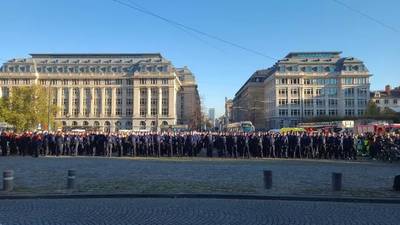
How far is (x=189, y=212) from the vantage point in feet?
35.8

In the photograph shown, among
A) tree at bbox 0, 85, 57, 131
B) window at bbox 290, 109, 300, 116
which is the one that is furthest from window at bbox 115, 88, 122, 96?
tree at bbox 0, 85, 57, 131

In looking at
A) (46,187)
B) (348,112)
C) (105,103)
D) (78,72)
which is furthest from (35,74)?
(46,187)

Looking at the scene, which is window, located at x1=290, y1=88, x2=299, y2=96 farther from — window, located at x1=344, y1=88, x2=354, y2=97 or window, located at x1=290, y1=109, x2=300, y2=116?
window, located at x1=344, y1=88, x2=354, y2=97

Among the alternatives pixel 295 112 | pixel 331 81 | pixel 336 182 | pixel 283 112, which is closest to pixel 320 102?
pixel 331 81

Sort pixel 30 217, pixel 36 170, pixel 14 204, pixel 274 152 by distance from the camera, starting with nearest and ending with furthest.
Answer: pixel 30 217
pixel 14 204
pixel 36 170
pixel 274 152

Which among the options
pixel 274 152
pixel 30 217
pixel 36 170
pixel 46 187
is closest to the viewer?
pixel 30 217

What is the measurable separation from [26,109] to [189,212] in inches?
3172

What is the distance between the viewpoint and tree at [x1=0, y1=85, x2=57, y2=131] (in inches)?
3268

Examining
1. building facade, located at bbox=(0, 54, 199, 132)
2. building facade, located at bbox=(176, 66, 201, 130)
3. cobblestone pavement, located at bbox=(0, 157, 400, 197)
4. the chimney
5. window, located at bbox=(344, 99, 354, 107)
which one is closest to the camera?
cobblestone pavement, located at bbox=(0, 157, 400, 197)

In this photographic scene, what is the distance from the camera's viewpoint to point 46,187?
14.7m

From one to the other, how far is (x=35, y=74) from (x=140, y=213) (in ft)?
464

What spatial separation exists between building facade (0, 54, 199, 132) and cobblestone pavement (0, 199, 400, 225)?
131689 mm

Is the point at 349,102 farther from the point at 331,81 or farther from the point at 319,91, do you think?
the point at 319,91

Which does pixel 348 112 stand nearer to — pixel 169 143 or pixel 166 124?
pixel 166 124
